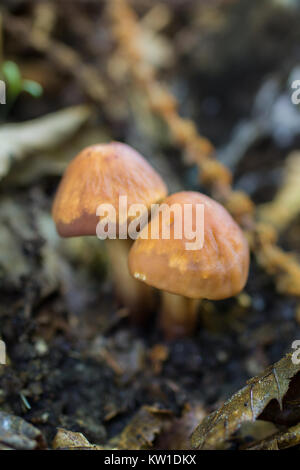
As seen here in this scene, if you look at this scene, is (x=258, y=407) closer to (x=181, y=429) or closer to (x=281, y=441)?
(x=281, y=441)

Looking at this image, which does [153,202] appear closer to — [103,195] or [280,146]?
[103,195]

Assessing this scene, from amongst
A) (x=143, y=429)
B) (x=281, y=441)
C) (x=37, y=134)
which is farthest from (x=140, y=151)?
(x=281, y=441)

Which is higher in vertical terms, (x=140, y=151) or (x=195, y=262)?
(x=140, y=151)

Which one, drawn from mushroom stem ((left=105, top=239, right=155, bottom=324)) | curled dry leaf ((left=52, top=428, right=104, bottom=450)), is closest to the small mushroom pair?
mushroom stem ((left=105, top=239, right=155, bottom=324))

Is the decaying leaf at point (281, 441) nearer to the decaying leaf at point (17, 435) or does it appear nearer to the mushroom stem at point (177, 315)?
the decaying leaf at point (17, 435)

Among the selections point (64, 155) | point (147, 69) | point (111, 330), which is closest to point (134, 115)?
point (147, 69)

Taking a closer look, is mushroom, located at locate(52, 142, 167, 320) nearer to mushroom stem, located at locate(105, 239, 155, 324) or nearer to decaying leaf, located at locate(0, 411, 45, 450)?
mushroom stem, located at locate(105, 239, 155, 324)
